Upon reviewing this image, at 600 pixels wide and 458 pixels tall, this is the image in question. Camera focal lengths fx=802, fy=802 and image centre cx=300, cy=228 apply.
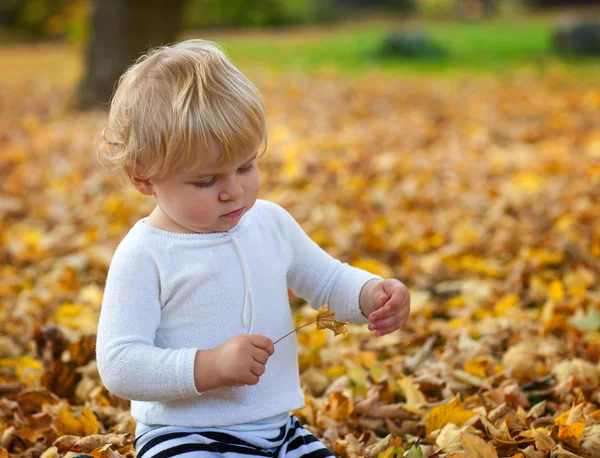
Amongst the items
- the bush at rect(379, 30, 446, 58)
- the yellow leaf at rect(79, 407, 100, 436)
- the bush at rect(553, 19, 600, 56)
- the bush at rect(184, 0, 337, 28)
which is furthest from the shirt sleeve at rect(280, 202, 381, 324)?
the bush at rect(184, 0, 337, 28)

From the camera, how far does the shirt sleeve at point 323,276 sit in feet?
6.60

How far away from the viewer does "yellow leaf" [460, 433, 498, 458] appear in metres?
1.86

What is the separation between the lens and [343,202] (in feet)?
15.9

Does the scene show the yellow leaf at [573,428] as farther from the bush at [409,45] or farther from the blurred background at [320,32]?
the bush at [409,45]

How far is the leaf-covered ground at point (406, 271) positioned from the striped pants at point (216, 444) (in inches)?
9.1

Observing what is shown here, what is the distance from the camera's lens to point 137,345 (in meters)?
1.71

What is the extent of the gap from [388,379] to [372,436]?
36cm

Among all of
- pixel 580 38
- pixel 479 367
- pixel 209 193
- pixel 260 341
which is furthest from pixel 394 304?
pixel 580 38

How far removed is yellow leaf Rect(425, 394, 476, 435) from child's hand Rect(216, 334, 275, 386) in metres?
0.76

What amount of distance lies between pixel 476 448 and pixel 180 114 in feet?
3.35

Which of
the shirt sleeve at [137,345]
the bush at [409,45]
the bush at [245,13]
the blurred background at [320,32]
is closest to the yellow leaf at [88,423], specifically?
the shirt sleeve at [137,345]

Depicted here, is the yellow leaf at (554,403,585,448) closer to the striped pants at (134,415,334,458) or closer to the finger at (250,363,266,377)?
the striped pants at (134,415,334,458)

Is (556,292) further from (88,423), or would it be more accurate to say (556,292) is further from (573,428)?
(88,423)

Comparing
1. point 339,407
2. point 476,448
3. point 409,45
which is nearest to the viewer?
point 476,448
